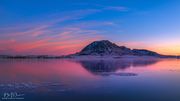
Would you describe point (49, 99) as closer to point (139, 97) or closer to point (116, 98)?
point (116, 98)

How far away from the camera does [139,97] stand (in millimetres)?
9977

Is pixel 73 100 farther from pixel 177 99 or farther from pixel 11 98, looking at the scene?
pixel 177 99

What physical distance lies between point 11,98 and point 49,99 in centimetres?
165

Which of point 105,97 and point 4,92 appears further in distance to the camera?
point 4,92

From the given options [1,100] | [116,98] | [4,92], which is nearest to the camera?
[1,100]

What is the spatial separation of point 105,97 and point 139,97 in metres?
1.59

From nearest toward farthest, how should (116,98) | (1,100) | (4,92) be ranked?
(1,100) < (116,98) < (4,92)

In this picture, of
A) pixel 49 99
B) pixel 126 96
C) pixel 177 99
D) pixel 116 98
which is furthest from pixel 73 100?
pixel 177 99
